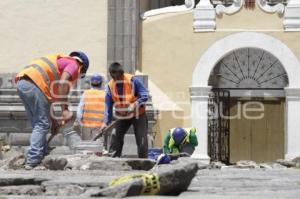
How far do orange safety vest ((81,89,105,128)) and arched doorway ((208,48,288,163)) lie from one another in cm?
682

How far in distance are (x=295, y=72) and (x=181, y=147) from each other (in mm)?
6179

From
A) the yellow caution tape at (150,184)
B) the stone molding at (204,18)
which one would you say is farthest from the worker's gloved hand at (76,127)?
the stone molding at (204,18)

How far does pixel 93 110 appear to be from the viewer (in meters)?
9.94

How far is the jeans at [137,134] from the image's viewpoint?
8844 mm

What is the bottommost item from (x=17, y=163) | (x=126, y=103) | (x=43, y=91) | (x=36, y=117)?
(x=17, y=163)

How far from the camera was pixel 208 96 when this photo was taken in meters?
16.5

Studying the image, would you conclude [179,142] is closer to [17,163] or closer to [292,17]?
[17,163]

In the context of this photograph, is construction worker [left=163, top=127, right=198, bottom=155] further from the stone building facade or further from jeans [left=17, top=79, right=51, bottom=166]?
the stone building facade

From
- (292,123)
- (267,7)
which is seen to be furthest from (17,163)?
(267,7)

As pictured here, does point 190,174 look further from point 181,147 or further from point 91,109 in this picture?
point 181,147

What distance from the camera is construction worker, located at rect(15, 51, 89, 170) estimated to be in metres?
7.56

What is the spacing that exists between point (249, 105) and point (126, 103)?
29.0ft

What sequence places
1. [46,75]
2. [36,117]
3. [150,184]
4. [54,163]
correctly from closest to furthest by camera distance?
[150,184], [54,163], [36,117], [46,75]

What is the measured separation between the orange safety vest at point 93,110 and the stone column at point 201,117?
19.3 feet
